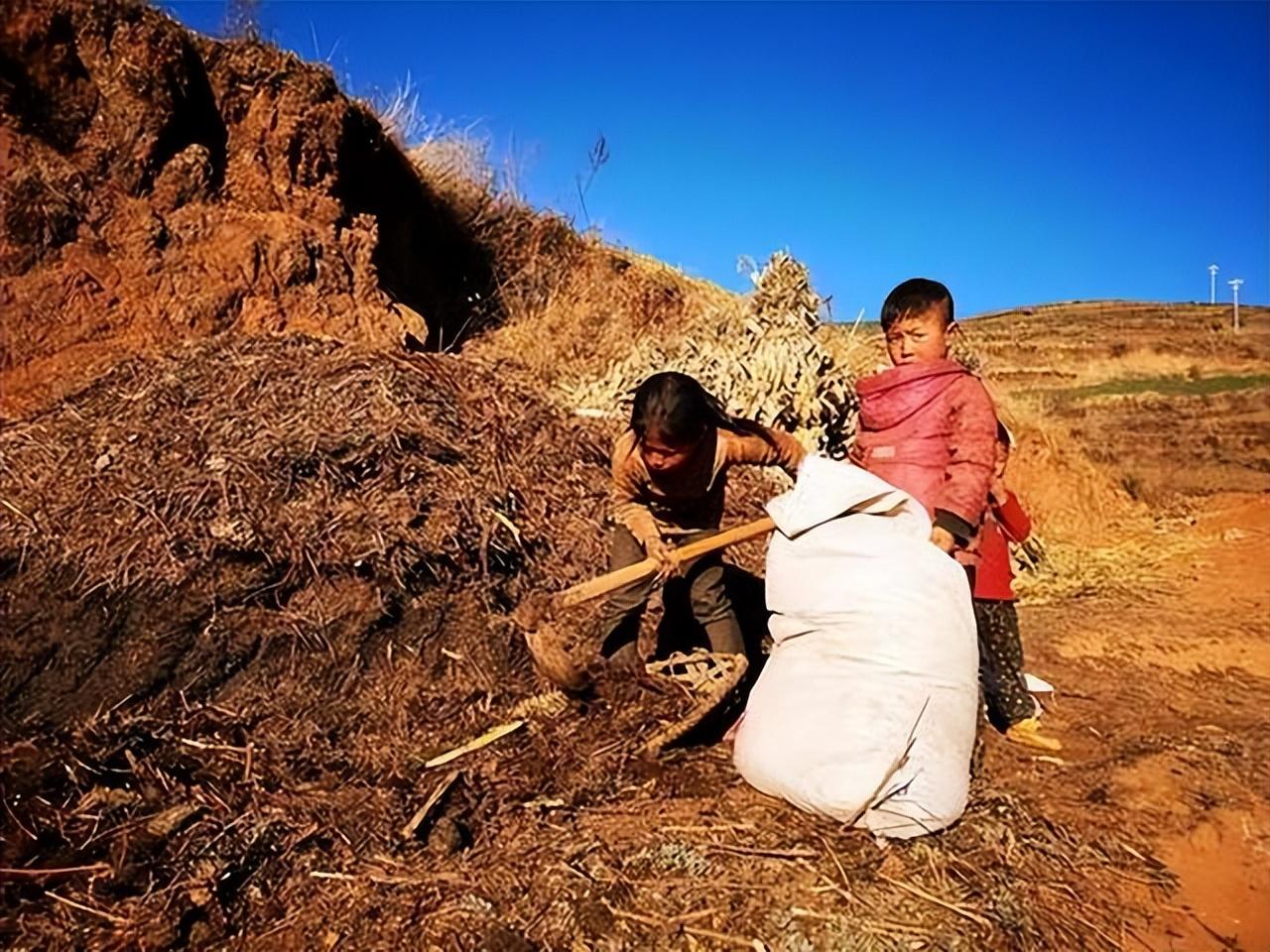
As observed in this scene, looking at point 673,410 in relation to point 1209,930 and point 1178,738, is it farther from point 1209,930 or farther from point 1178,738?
point 1178,738

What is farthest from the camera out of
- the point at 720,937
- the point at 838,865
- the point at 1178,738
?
the point at 1178,738

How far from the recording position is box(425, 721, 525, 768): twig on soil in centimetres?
301

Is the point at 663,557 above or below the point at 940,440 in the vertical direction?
below

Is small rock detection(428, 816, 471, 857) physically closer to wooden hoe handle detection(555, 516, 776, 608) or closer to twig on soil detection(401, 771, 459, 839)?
twig on soil detection(401, 771, 459, 839)

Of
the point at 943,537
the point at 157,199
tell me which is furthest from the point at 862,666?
the point at 157,199

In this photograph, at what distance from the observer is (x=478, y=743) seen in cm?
310

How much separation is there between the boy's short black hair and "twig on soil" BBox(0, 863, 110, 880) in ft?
8.67

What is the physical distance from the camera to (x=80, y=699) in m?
2.97

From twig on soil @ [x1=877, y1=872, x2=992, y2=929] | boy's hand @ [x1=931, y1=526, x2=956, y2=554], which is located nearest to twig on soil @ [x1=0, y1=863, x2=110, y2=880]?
twig on soil @ [x1=877, y1=872, x2=992, y2=929]

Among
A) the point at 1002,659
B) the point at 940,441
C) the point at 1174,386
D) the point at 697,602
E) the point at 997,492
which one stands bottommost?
the point at 1002,659

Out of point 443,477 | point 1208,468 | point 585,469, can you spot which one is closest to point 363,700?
point 443,477

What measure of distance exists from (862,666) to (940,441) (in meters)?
0.82

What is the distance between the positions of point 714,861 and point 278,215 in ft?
15.2

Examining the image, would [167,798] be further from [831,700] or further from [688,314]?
[688,314]
